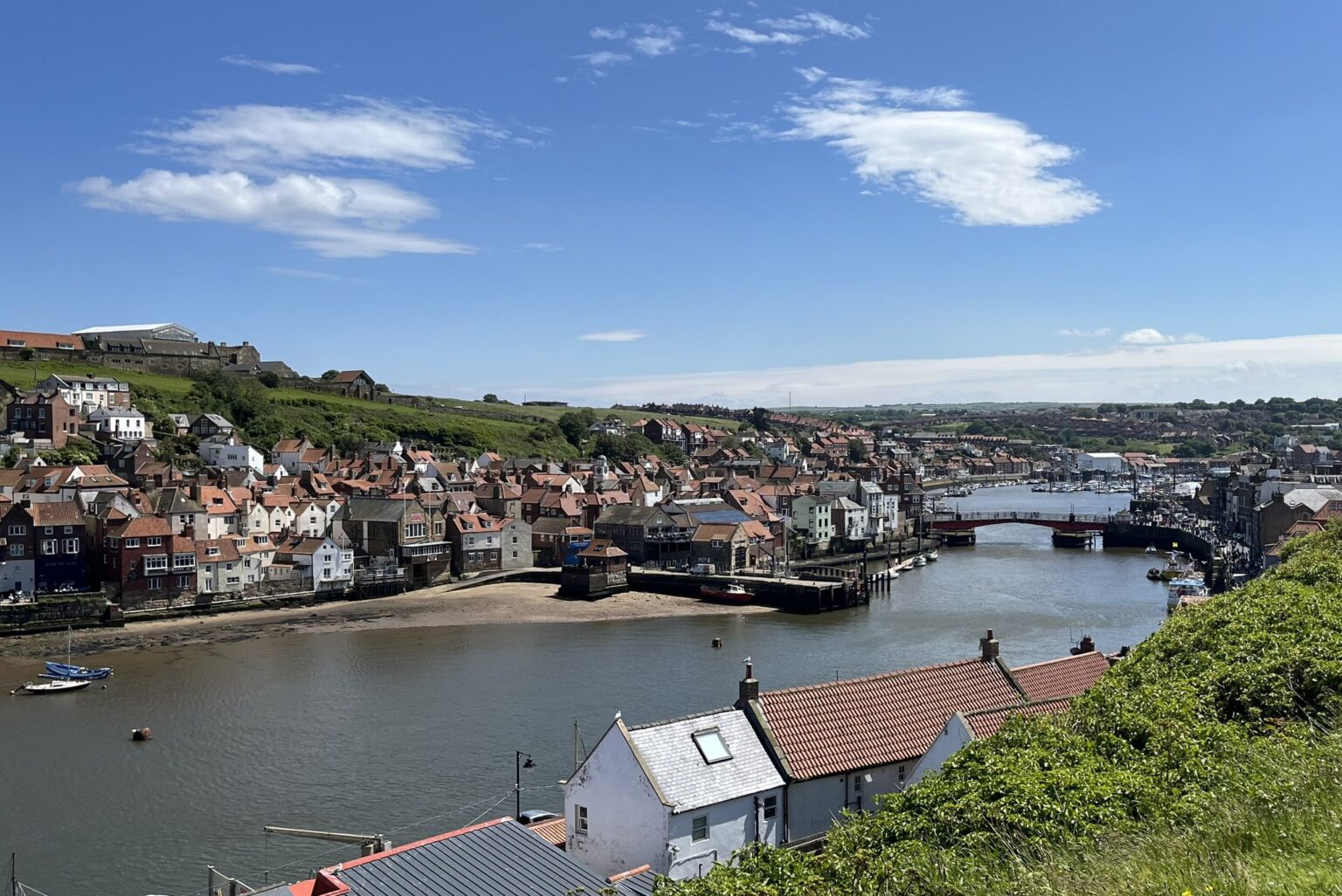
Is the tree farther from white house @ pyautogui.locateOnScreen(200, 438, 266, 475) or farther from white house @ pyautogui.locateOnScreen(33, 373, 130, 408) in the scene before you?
white house @ pyautogui.locateOnScreen(33, 373, 130, 408)

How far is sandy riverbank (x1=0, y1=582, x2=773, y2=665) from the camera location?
4488cm

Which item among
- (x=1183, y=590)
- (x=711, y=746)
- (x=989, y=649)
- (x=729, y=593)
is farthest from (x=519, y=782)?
(x=1183, y=590)

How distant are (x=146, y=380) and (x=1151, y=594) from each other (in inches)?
3329

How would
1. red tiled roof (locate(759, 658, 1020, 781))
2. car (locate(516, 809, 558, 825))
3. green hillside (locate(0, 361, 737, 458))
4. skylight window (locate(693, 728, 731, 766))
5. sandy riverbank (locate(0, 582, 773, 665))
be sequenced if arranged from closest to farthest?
skylight window (locate(693, 728, 731, 766)), red tiled roof (locate(759, 658, 1020, 781)), car (locate(516, 809, 558, 825)), sandy riverbank (locate(0, 582, 773, 665)), green hillside (locate(0, 361, 737, 458))

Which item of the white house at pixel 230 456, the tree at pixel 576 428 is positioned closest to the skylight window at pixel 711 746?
the white house at pixel 230 456

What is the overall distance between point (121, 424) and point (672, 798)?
→ 249ft

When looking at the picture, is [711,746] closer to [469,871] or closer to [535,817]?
[469,871]

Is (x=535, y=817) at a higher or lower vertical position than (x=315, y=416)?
lower

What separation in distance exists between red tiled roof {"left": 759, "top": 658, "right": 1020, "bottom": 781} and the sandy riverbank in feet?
108

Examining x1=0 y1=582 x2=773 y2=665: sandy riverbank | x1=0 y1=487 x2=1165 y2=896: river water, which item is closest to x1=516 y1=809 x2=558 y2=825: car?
x1=0 y1=487 x2=1165 y2=896: river water

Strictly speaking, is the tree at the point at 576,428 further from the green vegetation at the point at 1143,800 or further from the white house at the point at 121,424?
the green vegetation at the point at 1143,800

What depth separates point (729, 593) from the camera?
56.5 metres

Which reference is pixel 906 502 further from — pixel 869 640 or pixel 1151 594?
pixel 869 640

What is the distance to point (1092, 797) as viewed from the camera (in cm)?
970
